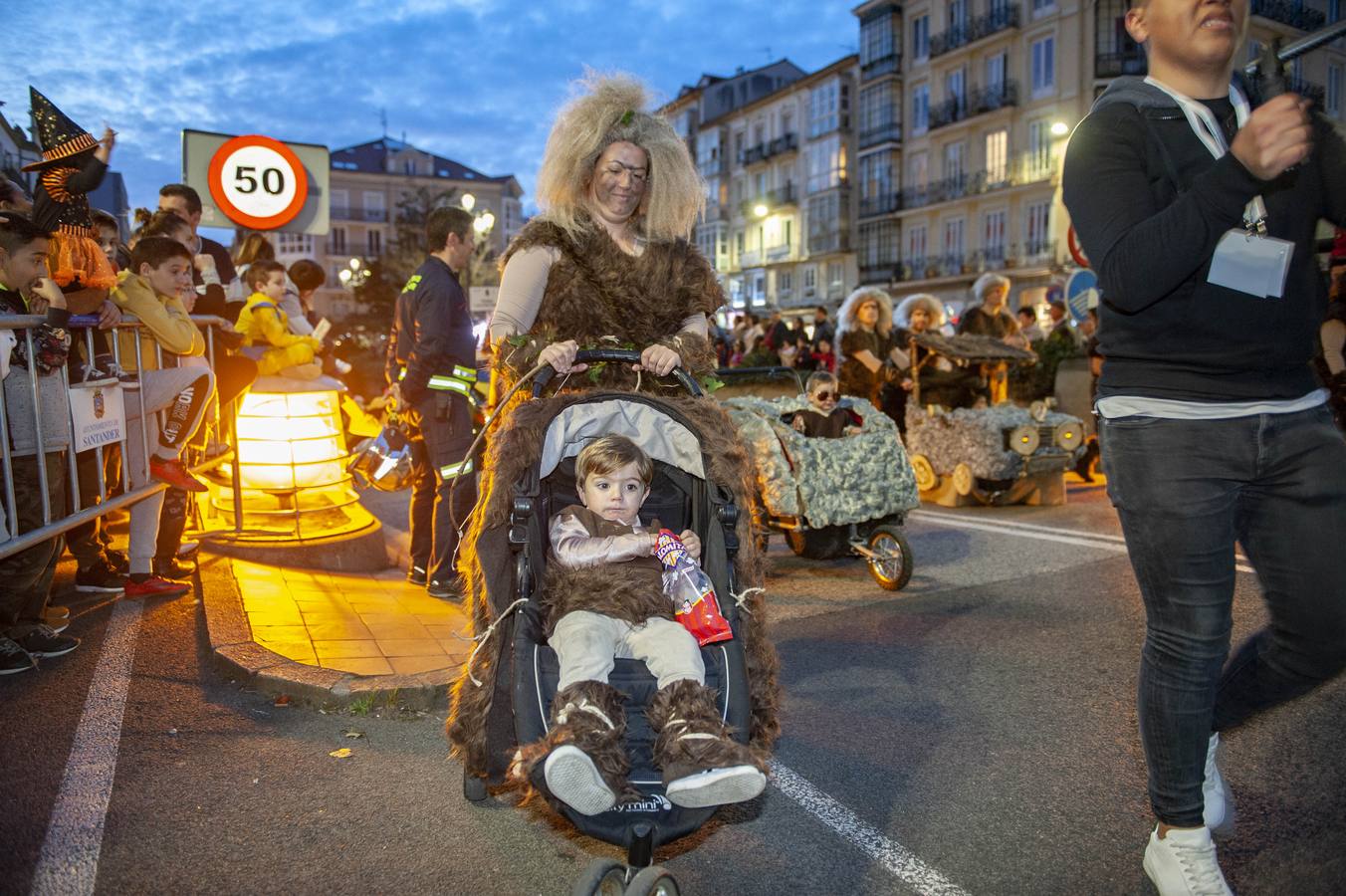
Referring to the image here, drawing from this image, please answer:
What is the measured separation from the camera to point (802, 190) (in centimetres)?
5288

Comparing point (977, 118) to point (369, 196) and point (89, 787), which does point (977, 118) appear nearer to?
point (89, 787)

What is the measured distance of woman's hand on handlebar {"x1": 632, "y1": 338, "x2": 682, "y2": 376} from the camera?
326cm

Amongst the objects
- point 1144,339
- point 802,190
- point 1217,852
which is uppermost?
point 802,190

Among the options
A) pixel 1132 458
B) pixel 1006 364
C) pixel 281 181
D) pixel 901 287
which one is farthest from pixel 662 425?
pixel 901 287

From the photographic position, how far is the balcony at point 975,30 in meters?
36.9

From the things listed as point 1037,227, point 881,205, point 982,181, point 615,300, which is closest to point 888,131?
point 881,205

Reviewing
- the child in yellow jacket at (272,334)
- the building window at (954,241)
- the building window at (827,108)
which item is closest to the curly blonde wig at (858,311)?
the child in yellow jacket at (272,334)

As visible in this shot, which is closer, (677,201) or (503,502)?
(503,502)

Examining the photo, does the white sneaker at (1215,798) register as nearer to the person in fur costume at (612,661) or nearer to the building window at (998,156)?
the person in fur costume at (612,661)

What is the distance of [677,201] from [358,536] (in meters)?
3.81

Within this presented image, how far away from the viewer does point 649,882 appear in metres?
2.25

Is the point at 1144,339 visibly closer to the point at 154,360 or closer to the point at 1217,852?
the point at 1217,852

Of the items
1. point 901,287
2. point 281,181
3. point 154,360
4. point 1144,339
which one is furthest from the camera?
point 901,287

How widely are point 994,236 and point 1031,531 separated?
34.1 meters
